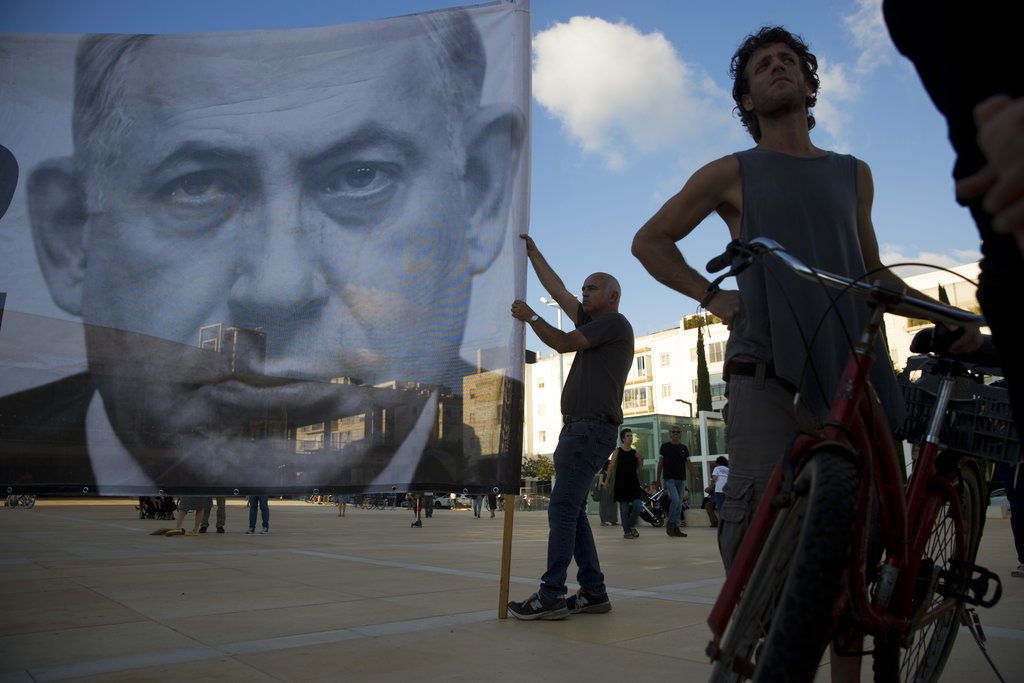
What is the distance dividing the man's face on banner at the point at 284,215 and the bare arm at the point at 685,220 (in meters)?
1.82

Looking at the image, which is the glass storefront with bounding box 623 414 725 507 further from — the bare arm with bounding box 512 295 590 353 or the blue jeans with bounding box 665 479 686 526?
the bare arm with bounding box 512 295 590 353

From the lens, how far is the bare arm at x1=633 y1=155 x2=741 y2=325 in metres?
2.19

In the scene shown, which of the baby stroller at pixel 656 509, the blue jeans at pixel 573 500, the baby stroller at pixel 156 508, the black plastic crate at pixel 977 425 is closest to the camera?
the black plastic crate at pixel 977 425

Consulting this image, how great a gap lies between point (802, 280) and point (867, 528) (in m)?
0.69

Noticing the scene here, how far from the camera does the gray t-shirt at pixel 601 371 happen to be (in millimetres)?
4113

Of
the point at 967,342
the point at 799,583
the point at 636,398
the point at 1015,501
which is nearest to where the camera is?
the point at 799,583

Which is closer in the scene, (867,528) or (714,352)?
(867,528)

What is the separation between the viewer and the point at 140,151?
343cm

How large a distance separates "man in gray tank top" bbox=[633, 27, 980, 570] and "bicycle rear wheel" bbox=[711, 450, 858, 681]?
308 millimetres

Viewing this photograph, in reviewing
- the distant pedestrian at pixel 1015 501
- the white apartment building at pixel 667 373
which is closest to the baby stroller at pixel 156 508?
the distant pedestrian at pixel 1015 501

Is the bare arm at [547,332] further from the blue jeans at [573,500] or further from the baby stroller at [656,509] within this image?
the baby stroller at [656,509]

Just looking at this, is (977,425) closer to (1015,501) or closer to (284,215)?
(284,215)

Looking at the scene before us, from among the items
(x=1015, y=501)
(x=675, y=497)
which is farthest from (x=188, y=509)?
(x=1015, y=501)

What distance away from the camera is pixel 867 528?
177 centimetres
